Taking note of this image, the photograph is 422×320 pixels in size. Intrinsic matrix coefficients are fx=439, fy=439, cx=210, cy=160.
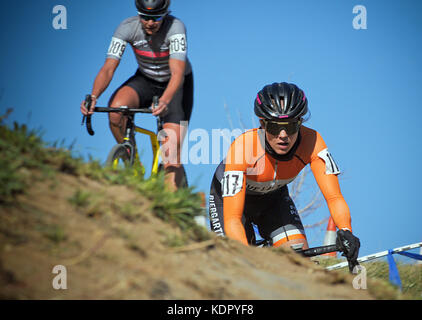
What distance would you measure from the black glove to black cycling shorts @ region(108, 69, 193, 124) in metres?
2.69

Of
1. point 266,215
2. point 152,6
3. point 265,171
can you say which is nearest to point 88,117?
point 152,6

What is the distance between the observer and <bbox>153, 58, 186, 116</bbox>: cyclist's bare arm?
17.5 ft

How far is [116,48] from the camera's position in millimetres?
5910

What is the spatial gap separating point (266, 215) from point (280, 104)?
6.25ft

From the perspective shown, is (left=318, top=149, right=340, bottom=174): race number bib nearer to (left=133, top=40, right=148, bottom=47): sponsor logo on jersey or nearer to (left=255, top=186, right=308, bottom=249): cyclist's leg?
(left=255, top=186, right=308, bottom=249): cyclist's leg

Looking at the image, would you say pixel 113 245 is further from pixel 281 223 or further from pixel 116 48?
pixel 281 223

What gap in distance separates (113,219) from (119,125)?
3120 millimetres

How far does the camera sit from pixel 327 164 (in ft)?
18.0

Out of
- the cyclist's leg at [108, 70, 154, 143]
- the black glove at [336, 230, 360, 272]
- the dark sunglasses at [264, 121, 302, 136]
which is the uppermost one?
the cyclist's leg at [108, 70, 154, 143]

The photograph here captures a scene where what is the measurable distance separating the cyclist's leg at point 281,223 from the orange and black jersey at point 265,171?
0.57m

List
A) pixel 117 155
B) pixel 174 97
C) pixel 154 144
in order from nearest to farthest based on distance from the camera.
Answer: pixel 117 155 < pixel 174 97 < pixel 154 144

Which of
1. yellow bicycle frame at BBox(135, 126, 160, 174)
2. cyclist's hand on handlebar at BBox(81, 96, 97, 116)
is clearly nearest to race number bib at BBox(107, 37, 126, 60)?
cyclist's hand on handlebar at BBox(81, 96, 97, 116)
